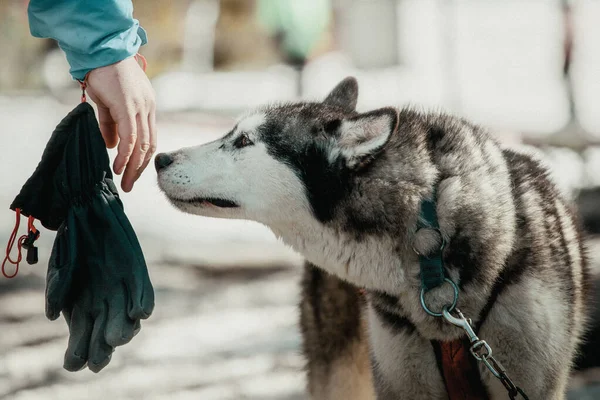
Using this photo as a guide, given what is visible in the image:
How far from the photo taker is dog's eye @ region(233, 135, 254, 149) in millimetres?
3117

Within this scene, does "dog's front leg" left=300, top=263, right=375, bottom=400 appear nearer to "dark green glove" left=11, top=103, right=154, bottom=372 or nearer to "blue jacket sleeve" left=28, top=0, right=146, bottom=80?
"dark green glove" left=11, top=103, right=154, bottom=372

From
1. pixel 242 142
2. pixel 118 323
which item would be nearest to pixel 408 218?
pixel 242 142

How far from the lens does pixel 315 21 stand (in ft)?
45.3

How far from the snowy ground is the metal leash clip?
1442mm

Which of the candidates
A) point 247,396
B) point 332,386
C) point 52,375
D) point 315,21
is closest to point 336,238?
point 332,386

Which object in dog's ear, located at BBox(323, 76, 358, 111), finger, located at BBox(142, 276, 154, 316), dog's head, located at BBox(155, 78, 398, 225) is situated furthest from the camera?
dog's ear, located at BBox(323, 76, 358, 111)

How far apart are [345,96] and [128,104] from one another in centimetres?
111

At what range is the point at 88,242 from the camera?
2.76 meters

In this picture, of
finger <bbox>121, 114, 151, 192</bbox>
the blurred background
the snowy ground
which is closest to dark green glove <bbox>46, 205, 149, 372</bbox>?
finger <bbox>121, 114, 151, 192</bbox>

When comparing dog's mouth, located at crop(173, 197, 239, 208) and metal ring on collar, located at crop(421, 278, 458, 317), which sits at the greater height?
dog's mouth, located at crop(173, 197, 239, 208)

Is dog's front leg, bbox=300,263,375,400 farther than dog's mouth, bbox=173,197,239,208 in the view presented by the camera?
Yes

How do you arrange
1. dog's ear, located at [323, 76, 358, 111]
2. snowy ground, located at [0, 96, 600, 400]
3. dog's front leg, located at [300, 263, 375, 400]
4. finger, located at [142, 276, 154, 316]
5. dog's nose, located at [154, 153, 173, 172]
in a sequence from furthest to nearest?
1. snowy ground, located at [0, 96, 600, 400]
2. dog's front leg, located at [300, 263, 375, 400]
3. dog's ear, located at [323, 76, 358, 111]
4. dog's nose, located at [154, 153, 173, 172]
5. finger, located at [142, 276, 154, 316]

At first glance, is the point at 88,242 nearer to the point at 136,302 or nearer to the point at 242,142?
the point at 136,302

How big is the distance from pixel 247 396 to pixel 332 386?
3.51 feet
